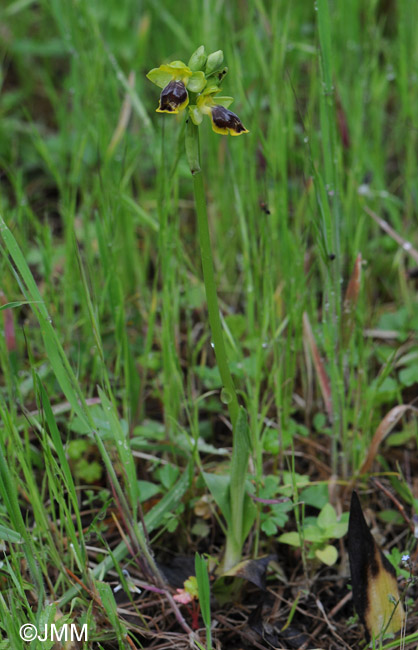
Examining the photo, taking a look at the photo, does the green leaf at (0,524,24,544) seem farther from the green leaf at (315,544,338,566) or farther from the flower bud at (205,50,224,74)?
the flower bud at (205,50,224,74)

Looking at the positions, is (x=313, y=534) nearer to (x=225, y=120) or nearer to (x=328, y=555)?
(x=328, y=555)

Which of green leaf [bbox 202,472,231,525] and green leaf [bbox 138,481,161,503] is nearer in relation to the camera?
green leaf [bbox 202,472,231,525]

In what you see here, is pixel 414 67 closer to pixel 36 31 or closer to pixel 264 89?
pixel 264 89

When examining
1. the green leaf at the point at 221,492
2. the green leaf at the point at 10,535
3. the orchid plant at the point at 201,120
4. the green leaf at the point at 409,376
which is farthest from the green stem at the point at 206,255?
the green leaf at the point at 409,376

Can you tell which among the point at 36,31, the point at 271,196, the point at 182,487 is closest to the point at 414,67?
the point at 271,196

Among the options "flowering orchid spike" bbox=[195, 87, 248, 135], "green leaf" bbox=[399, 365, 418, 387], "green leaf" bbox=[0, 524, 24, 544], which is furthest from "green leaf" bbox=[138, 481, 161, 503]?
"flowering orchid spike" bbox=[195, 87, 248, 135]
